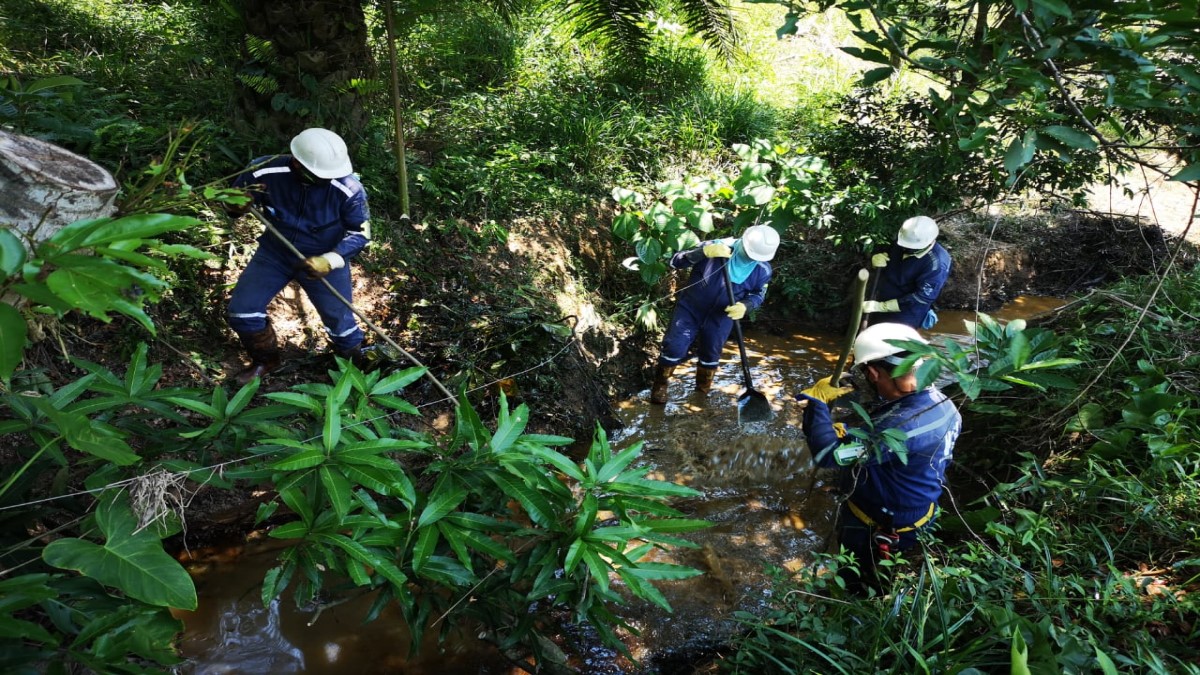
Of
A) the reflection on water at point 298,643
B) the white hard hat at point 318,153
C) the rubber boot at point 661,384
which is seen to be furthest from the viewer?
the rubber boot at point 661,384

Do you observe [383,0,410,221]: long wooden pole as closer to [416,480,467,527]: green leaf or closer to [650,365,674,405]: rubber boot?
[650,365,674,405]: rubber boot

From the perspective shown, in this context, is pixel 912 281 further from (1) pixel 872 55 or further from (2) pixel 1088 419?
(1) pixel 872 55

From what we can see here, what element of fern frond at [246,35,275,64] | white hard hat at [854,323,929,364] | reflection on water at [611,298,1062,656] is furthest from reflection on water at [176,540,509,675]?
fern frond at [246,35,275,64]

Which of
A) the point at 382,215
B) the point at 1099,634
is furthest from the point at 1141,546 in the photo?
the point at 382,215

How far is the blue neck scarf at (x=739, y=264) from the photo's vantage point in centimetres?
477

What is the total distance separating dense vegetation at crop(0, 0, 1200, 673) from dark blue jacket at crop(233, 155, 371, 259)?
47 cm

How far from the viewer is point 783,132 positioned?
24.0 ft

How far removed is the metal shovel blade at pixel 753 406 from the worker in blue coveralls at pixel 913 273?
114cm

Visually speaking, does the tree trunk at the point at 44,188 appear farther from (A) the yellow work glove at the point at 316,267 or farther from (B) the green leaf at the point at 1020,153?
(B) the green leaf at the point at 1020,153

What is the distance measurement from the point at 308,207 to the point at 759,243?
3045 mm

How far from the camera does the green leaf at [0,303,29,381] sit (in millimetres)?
1112

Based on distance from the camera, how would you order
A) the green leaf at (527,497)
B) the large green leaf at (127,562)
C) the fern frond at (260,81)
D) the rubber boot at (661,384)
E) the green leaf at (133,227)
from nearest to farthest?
the green leaf at (133,227), the large green leaf at (127,562), the green leaf at (527,497), the fern frond at (260,81), the rubber boot at (661,384)

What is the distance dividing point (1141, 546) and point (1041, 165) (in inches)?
150

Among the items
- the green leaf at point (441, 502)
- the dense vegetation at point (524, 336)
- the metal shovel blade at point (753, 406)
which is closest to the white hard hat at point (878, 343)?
the dense vegetation at point (524, 336)
